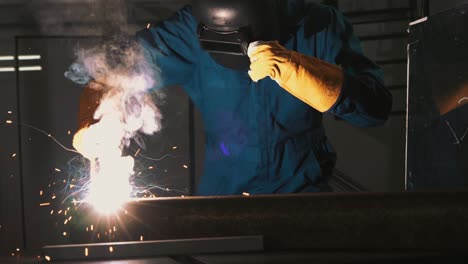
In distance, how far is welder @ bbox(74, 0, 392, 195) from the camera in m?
2.54

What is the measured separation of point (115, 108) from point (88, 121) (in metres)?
0.23

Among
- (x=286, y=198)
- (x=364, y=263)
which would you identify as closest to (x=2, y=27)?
(x=286, y=198)

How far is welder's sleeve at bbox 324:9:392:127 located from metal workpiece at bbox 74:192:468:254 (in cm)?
74

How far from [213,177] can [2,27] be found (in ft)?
9.86

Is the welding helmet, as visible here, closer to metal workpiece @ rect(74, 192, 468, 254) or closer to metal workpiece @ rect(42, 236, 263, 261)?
metal workpiece @ rect(74, 192, 468, 254)

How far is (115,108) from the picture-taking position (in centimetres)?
279

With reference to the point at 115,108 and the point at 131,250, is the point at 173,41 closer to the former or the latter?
the point at 115,108

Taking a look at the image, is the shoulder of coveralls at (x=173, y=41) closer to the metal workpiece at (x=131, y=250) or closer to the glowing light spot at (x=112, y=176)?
the glowing light spot at (x=112, y=176)

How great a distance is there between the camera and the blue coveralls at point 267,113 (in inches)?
110

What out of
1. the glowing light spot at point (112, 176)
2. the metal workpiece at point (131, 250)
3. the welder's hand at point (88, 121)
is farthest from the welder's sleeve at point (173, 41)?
the metal workpiece at point (131, 250)

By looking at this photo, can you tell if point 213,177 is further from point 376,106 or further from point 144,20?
point 144,20

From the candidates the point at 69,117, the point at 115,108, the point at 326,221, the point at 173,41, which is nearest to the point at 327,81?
the point at 326,221

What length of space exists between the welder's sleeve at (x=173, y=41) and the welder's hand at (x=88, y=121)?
37 cm

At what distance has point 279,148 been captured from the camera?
→ 9.20ft
